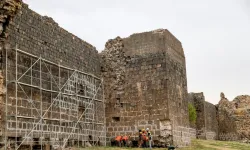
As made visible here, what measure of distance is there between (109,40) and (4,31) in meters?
7.59

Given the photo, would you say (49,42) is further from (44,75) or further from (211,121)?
(211,121)

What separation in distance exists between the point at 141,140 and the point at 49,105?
15.3ft

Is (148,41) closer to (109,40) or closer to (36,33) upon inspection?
(109,40)

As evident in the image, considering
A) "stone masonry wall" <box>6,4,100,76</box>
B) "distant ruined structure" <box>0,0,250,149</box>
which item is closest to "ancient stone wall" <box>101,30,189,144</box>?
"distant ruined structure" <box>0,0,250,149</box>

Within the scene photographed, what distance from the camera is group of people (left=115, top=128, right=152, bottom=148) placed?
56.0 feet

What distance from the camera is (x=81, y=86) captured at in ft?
55.3

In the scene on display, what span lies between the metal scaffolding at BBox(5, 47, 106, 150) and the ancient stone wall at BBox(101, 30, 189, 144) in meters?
0.77

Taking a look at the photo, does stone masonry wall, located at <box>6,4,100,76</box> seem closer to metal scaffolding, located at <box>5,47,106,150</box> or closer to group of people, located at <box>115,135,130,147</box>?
metal scaffolding, located at <box>5,47,106,150</box>

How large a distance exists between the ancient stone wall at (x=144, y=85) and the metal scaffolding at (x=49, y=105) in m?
0.77

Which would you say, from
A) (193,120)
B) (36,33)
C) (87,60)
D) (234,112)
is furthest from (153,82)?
(234,112)

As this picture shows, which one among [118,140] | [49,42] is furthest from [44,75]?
[118,140]

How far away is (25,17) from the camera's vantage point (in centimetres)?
1369

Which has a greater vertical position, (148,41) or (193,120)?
(148,41)

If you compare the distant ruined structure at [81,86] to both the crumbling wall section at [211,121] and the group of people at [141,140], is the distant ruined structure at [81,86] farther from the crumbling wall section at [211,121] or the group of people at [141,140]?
the crumbling wall section at [211,121]
